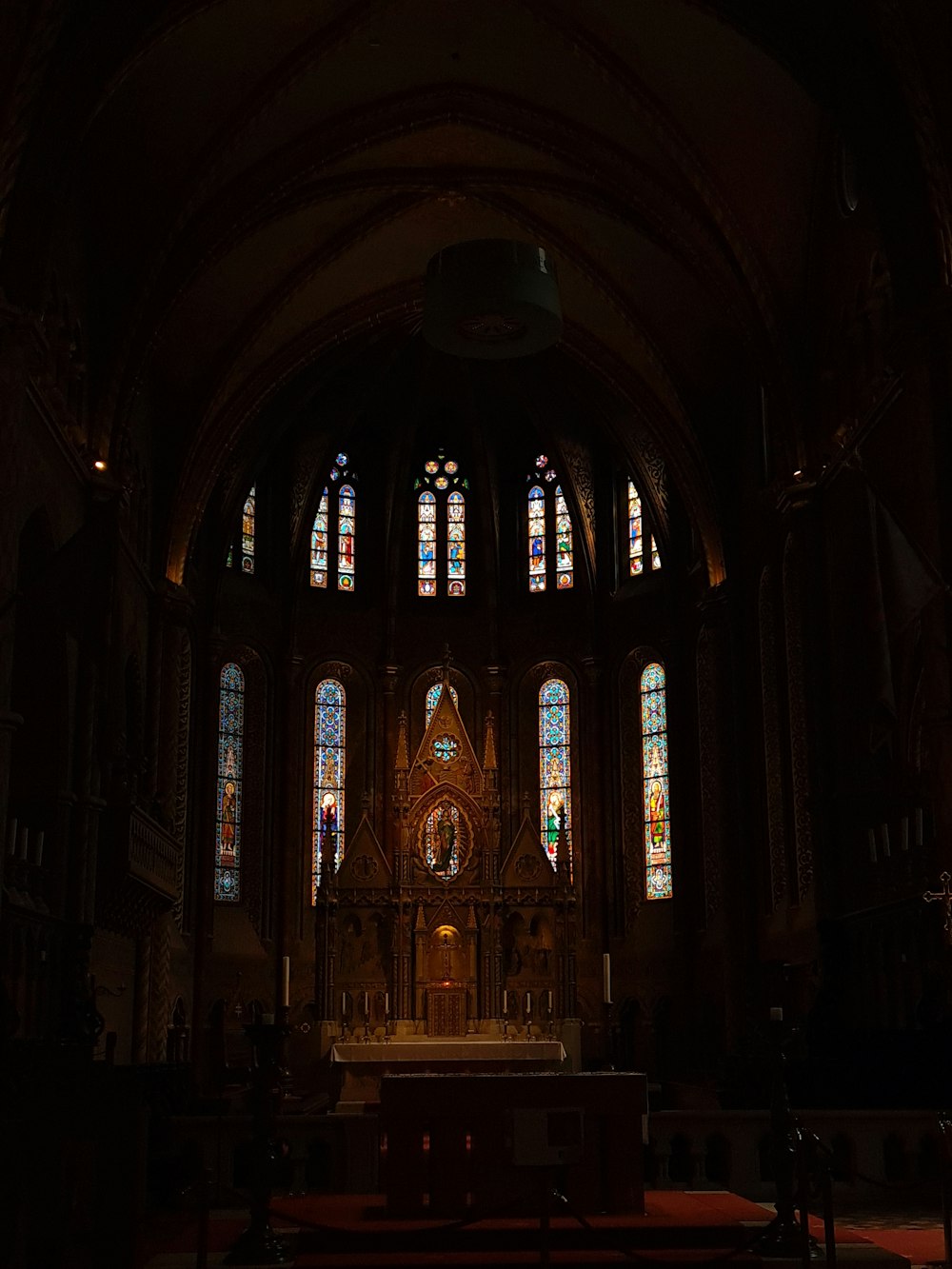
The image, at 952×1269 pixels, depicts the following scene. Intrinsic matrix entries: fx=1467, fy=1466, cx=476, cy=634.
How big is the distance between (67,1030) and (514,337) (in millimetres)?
9048

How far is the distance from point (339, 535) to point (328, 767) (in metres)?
4.99

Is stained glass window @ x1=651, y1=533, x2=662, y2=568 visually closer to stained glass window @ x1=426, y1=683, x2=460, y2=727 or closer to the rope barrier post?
stained glass window @ x1=426, y1=683, x2=460, y2=727

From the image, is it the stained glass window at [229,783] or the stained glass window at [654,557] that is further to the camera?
the stained glass window at [654,557]

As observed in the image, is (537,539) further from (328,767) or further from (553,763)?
(328,767)

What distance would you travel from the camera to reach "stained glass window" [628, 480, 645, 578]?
29.7 m

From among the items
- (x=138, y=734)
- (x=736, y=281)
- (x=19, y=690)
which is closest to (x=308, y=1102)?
(x=138, y=734)

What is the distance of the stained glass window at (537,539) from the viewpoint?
31031 mm

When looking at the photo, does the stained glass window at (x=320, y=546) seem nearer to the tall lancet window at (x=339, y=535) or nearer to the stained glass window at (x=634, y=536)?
the tall lancet window at (x=339, y=535)

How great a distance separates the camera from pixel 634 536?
29.9 metres

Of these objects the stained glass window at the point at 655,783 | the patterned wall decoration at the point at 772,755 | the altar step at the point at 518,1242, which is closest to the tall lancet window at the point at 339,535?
the stained glass window at the point at 655,783

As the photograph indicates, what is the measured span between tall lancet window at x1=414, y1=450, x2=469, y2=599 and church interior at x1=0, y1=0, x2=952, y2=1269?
0.13 metres

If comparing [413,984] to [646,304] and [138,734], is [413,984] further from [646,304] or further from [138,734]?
[646,304]

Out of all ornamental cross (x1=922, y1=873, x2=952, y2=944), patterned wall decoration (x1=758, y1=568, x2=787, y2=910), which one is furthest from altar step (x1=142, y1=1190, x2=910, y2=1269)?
patterned wall decoration (x1=758, y1=568, x2=787, y2=910)

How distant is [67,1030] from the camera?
15.9m
